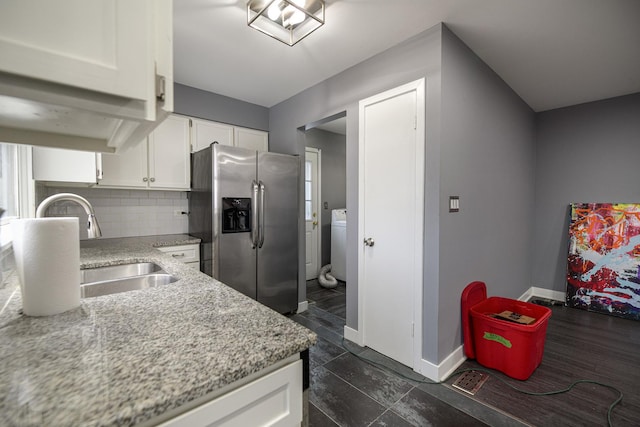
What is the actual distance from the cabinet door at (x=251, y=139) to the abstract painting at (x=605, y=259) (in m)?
3.94

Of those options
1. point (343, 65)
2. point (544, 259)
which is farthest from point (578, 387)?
point (343, 65)

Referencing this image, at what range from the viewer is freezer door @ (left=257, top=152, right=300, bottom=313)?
111 inches

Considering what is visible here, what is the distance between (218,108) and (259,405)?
309 centimetres

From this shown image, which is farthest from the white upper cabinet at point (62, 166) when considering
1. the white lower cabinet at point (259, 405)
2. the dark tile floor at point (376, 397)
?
the dark tile floor at point (376, 397)

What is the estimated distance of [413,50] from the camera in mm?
1995

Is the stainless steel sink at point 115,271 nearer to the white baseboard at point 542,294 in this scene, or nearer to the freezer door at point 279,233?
the freezer door at point 279,233

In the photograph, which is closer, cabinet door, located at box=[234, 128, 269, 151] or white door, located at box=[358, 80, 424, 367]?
white door, located at box=[358, 80, 424, 367]

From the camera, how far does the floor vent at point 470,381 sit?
71.7 inches

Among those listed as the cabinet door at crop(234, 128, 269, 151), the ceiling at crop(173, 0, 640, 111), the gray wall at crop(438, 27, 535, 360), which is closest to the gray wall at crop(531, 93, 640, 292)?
the ceiling at crop(173, 0, 640, 111)

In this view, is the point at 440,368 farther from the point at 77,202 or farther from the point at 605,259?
the point at 605,259

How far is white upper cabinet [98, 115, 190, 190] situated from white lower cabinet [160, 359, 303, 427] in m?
2.63

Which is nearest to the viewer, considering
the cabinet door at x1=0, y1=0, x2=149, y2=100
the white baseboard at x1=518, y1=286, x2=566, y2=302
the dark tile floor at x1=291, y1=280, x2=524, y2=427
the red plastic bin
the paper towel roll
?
the cabinet door at x1=0, y1=0, x2=149, y2=100

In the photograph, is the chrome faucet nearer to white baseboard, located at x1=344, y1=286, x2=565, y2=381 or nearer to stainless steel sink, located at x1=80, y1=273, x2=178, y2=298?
stainless steel sink, located at x1=80, y1=273, x2=178, y2=298

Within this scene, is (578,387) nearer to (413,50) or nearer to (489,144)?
(489,144)
